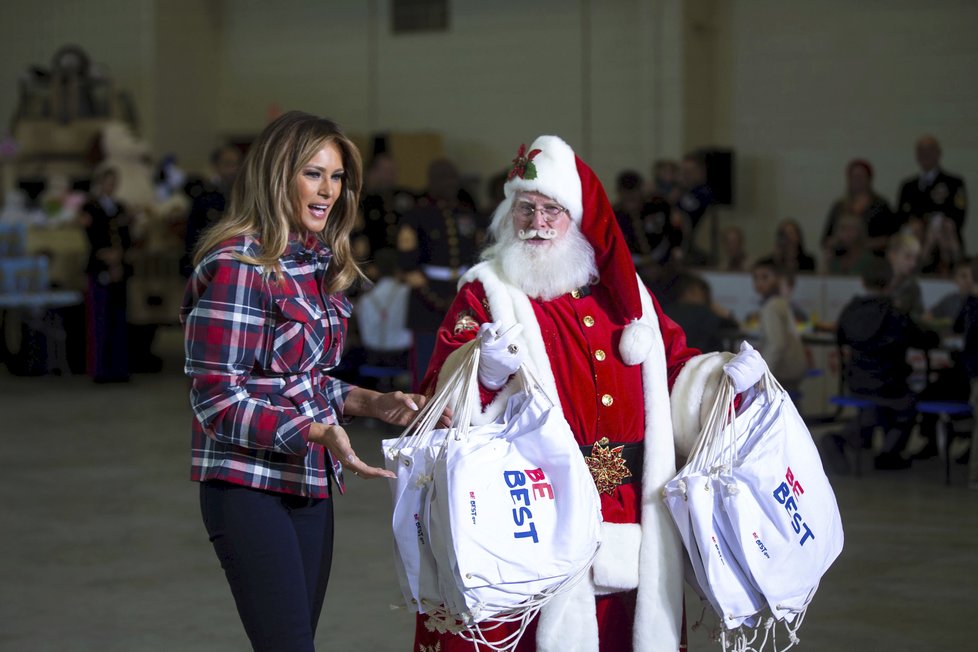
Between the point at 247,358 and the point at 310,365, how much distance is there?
0.14m

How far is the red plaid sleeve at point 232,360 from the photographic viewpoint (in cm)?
237

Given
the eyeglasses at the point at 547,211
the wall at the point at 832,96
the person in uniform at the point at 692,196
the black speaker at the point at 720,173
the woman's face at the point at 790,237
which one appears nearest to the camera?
the eyeglasses at the point at 547,211

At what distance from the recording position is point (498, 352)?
→ 267cm

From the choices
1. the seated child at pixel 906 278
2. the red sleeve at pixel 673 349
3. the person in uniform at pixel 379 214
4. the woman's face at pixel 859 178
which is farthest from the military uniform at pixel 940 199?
the red sleeve at pixel 673 349

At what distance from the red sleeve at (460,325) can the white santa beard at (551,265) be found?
0.09 metres

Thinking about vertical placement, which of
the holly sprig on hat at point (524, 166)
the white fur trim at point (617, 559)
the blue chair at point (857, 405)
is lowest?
the blue chair at point (857, 405)

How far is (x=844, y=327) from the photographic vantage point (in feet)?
21.4

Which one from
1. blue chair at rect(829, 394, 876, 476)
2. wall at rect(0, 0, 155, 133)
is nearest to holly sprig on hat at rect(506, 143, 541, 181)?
blue chair at rect(829, 394, 876, 476)

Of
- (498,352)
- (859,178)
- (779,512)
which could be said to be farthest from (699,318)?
(498,352)

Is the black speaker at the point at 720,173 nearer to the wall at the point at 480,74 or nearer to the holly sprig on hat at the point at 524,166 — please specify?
the wall at the point at 480,74

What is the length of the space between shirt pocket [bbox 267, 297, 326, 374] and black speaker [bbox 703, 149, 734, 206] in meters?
9.63

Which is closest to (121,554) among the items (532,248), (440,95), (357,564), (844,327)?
(357,564)

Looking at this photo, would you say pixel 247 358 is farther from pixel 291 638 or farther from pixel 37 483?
pixel 37 483

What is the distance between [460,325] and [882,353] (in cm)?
405
